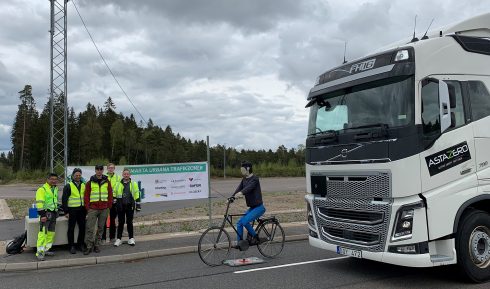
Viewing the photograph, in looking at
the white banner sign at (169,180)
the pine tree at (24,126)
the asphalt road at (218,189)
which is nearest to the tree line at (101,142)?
the pine tree at (24,126)

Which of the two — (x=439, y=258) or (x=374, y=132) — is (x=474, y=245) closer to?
(x=439, y=258)

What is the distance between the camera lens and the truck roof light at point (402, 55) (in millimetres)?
6549

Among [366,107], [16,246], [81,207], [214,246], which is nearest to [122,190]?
[81,207]

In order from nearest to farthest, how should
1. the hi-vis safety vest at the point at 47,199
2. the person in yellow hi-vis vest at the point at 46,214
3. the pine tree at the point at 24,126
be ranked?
the person in yellow hi-vis vest at the point at 46,214 < the hi-vis safety vest at the point at 47,199 < the pine tree at the point at 24,126

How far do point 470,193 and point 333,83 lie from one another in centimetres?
267

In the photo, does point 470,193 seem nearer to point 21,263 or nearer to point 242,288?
point 242,288

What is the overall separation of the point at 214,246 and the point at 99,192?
10.7 feet

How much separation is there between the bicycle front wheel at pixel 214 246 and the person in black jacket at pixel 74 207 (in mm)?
3260

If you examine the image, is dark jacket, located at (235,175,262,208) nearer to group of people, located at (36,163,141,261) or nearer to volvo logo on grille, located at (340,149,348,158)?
volvo logo on grille, located at (340,149,348,158)

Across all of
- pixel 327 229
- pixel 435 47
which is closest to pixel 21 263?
pixel 327 229

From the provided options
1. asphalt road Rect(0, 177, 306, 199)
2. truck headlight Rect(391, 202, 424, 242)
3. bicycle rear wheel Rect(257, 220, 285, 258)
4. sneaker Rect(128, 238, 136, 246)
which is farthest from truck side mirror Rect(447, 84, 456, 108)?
asphalt road Rect(0, 177, 306, 199)

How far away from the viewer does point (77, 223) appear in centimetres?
1038

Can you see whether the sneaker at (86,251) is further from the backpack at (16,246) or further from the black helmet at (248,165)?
the black helmet at (248,165)

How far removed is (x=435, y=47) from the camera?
21.9 feet
